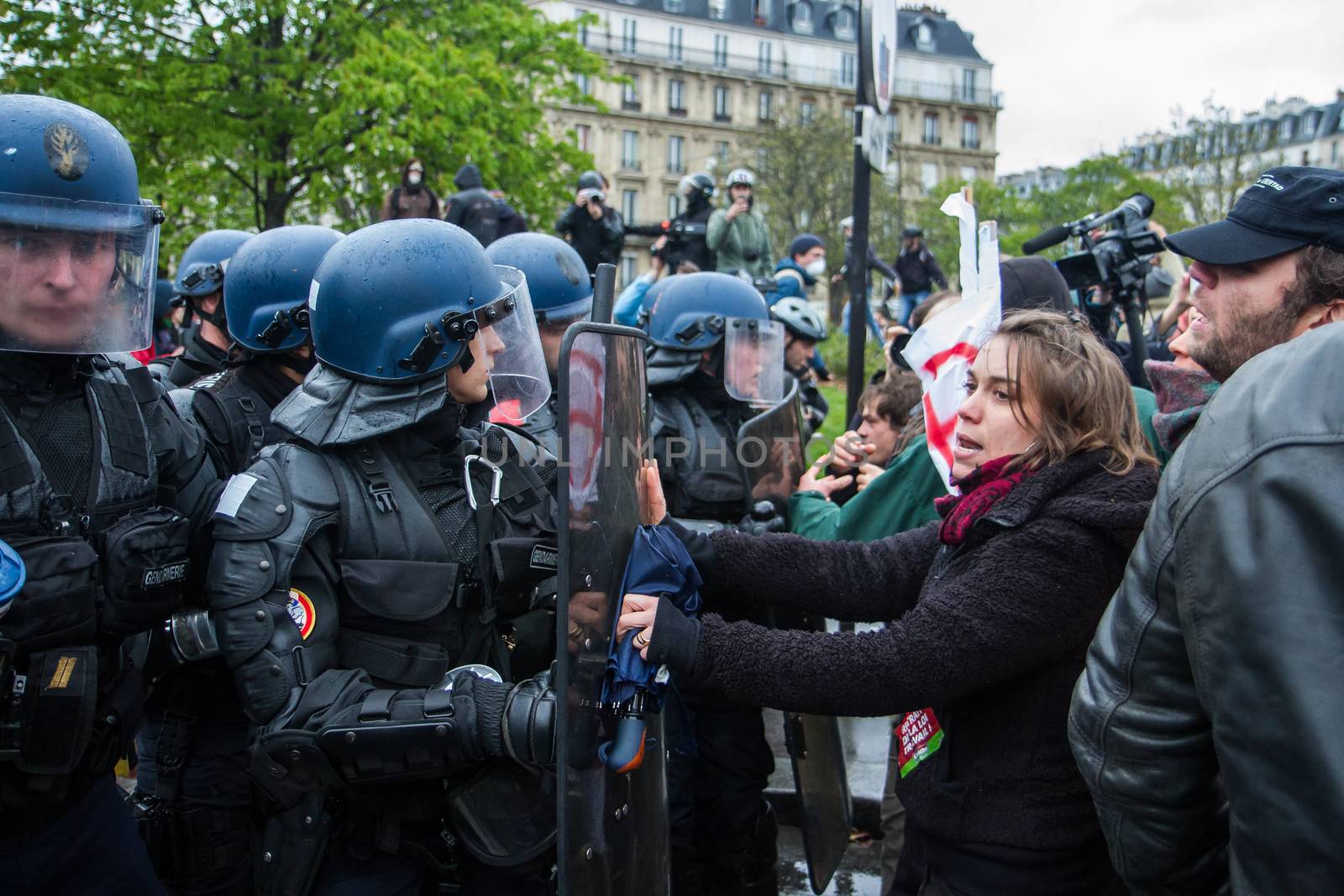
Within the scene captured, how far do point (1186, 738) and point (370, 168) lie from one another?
1568cm

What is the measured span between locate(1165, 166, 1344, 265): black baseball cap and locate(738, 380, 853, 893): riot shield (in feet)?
5.36

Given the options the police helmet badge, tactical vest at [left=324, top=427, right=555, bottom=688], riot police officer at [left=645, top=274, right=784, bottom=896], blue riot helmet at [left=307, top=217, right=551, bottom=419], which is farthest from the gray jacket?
the police helmet badge

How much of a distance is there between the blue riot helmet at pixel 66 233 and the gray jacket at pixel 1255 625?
201cm

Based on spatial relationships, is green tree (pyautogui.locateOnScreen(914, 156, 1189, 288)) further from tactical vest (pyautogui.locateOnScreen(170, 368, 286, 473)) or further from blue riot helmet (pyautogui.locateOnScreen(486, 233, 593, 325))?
tactical vest (pyautogui.locateOnScreen(170, 368, 286, 473))

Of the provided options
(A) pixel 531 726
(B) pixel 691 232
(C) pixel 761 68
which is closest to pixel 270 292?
(A) pixel 531 726

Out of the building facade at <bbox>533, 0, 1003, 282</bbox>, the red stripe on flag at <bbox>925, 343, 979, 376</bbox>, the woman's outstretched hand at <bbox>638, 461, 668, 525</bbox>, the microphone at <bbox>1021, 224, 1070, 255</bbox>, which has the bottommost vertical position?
the woman's outstretched hand at <bbox>638, 461, 668, 525</bbox>

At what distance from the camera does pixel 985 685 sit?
77.5 inches

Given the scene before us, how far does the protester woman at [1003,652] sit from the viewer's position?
1.95m

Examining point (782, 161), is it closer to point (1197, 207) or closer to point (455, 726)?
point (1197, 207)

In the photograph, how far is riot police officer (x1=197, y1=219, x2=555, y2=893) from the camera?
2.05 metres

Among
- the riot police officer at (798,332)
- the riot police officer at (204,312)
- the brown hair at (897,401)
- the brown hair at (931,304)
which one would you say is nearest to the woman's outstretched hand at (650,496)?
the brown hair at (931,304)

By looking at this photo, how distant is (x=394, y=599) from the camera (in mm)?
2217

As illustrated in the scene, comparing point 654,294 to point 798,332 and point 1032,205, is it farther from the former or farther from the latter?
point 1032,205

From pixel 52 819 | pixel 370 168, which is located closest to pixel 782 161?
pixel 370 168
